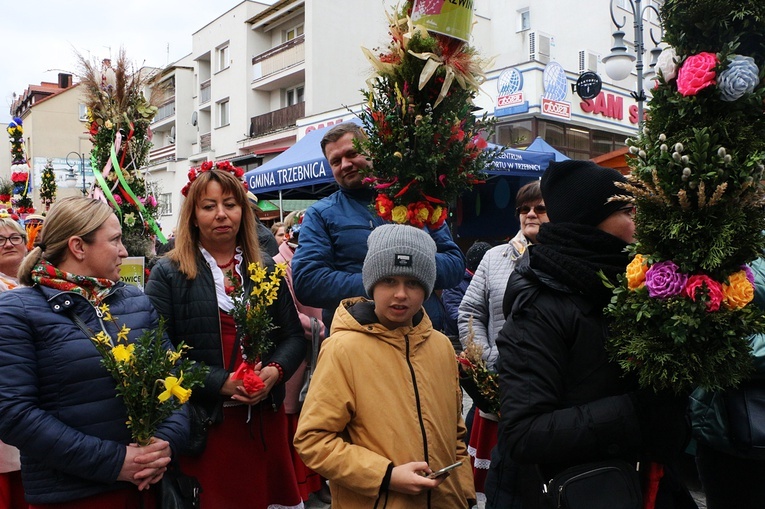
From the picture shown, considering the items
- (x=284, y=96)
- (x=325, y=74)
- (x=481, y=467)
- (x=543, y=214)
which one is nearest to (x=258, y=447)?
(x=481, y=467)

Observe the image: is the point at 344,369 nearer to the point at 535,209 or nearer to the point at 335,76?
the point at 535,209

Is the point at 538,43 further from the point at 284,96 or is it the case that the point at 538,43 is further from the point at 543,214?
the point at 543,214

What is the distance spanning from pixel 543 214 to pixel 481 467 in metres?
1.54

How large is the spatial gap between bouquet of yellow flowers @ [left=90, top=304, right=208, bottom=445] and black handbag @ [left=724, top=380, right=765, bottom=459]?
2006 millimetres

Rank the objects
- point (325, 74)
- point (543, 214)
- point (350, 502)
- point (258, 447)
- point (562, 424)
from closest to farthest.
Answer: point (562, 424)
point (350, 502)
point (258, 447)
point (543, 214)
point (325, 74)

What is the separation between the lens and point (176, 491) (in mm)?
2361

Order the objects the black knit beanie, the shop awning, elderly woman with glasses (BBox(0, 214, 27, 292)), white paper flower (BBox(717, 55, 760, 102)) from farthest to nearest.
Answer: the shop awning → elderly woman with glasses (BBox(0, 214, 27, 292)) → the black knit beanie → white paper flower (BBox(717, 55, 760, 102))

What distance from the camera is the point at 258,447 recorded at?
9.53 feet

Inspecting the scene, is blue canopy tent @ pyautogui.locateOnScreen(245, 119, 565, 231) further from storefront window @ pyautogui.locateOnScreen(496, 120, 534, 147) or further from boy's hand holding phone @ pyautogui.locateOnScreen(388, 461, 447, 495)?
boy's hand holding phone @ pyautogui.locateOnScreen(388, 461, 447, 495)

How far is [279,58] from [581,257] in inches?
962

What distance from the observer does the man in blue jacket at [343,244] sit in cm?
Result: 293

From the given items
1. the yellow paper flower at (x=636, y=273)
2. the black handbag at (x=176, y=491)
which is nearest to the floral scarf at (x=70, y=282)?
the black handbag at (x=176, y=491)

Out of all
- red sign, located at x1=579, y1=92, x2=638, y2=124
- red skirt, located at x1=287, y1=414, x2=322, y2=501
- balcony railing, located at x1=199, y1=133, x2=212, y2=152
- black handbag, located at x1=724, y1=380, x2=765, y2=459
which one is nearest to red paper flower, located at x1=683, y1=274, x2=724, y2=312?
black handbag, located at x1=724, y1=380, x2=765, y2=459

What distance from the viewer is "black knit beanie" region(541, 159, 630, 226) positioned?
6.42ft
